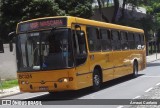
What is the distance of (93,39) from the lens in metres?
16.7

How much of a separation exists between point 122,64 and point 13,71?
8.31m

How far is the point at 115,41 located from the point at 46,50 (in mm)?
5895

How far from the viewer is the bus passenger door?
48.7 ft

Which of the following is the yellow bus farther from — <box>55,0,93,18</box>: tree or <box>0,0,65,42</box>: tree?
<box>55,0,93,18</box>: tree

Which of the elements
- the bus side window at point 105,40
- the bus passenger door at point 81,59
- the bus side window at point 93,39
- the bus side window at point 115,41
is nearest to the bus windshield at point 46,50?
the bus passenger door at point 81,59

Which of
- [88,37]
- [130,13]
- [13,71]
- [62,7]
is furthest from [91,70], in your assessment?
[130,13]

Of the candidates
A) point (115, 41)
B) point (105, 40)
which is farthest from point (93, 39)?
point (115, 41)

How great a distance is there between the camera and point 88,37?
53.1 feet

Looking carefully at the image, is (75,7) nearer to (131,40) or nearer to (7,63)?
(7,63)

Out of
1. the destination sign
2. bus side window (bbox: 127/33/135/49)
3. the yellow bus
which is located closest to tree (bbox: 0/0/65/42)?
bus side window (bbox: 127/33/135/49)

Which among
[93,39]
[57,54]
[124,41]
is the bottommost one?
[57,54]

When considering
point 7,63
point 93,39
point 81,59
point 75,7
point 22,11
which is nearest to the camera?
point 81,59

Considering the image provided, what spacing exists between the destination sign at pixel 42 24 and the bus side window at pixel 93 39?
177cm

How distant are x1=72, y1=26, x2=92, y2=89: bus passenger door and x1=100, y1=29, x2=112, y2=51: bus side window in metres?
2.33
